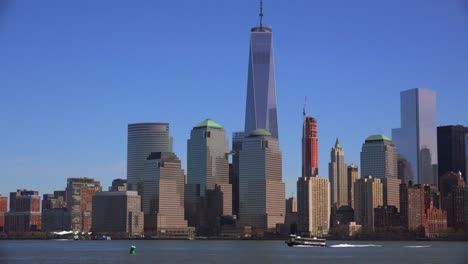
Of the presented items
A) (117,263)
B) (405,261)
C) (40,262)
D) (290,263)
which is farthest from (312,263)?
(40,262)

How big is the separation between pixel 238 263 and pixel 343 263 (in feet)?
53.4

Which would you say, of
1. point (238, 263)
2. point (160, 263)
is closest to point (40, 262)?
point (160, 263)

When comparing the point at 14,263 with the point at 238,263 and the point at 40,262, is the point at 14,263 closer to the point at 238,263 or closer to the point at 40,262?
the point at 40,262

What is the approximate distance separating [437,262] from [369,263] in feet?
34.7

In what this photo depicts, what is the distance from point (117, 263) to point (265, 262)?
901 inches

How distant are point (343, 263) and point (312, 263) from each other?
4825mm

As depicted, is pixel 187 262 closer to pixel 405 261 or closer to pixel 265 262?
pixel 265 262

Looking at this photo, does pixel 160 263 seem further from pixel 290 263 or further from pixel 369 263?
pixel 369 263

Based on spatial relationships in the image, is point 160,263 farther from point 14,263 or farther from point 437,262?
point 437,262

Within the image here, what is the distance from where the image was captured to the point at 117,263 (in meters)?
141

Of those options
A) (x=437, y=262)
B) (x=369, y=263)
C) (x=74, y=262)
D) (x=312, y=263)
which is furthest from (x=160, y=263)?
(x=437, y=262)

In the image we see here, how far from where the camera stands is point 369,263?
465 ft

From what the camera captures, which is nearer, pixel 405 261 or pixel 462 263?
pixel 462 263

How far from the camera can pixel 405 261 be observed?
5787 inches
